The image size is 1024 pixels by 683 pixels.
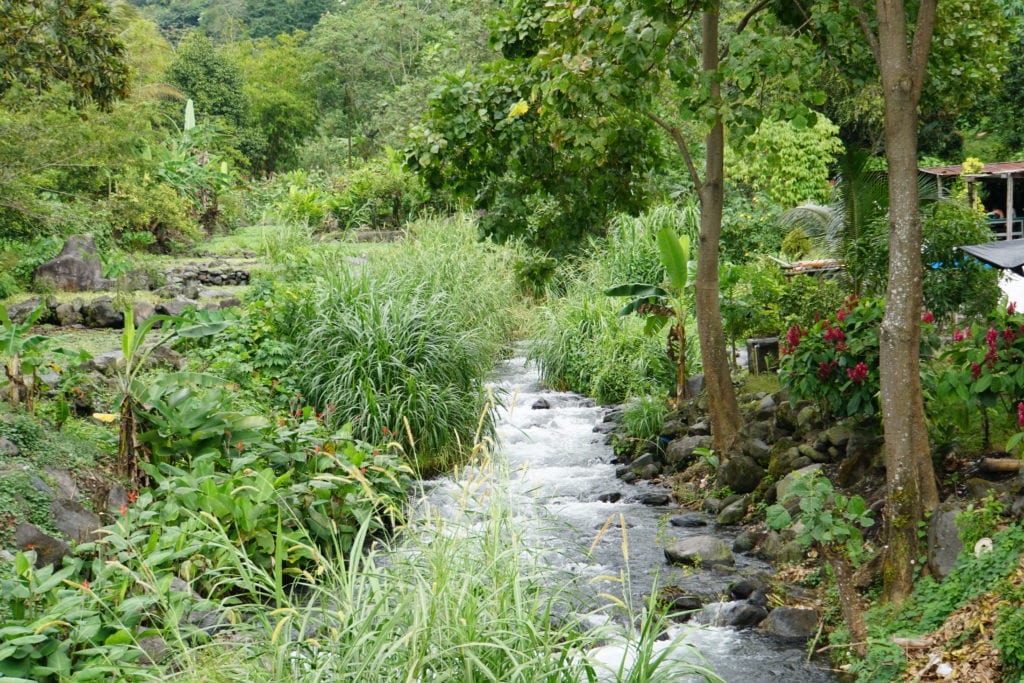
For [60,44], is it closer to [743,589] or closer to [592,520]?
[592,520]

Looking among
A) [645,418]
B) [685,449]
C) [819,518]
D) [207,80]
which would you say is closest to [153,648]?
[819,518]

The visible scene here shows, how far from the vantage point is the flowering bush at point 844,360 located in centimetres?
711

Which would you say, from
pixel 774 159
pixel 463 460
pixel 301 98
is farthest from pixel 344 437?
pixel 301 98

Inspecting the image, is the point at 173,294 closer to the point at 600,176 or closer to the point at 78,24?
the point at 78,24

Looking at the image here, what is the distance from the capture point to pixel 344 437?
26.8 feet

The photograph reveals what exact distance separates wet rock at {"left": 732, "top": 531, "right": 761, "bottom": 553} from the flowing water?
0.16m

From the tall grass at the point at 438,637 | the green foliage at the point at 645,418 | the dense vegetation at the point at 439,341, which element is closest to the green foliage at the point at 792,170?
the dense vegetation at the point at 439,341

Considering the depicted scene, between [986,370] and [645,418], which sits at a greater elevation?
[986,370]

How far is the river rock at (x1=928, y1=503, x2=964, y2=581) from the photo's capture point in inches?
214

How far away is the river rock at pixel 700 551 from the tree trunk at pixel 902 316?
1538mm

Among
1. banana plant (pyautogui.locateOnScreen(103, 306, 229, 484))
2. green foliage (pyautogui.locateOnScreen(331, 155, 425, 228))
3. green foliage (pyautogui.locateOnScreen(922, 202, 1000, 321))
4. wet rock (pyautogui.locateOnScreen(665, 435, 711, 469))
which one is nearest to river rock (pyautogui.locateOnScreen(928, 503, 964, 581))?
wet rock (pyautogui.locateOnScreen(665, 435, 711, 469))

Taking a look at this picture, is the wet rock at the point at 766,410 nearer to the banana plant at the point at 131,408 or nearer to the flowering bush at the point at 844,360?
the flowering bush at the point at 844,360

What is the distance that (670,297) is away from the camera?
34.6ft

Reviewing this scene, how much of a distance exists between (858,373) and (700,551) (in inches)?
70.7
